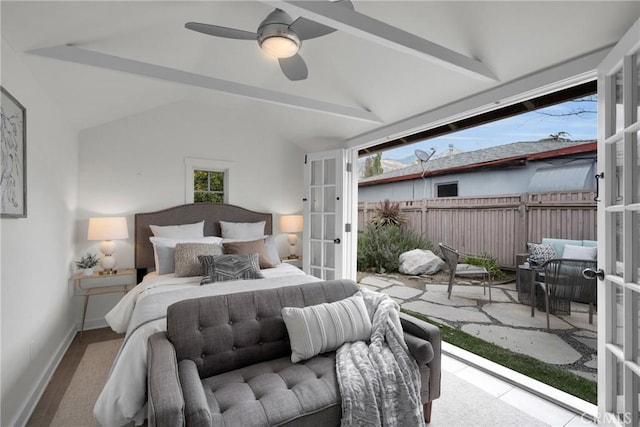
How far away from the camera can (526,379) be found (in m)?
2.33

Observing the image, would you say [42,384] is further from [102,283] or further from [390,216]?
[390,216]

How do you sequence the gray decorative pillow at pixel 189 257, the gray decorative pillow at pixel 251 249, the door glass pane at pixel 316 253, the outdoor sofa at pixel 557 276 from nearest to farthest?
the gray decorative pillow at pixel 189 257 → the outdoor sofa at pixel 557 276 → the gray decorative pillow at pixel 251 249 → the door glass pane at pixel 316 253

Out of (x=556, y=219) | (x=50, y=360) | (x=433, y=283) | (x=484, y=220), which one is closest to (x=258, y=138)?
(x=50, y=360)

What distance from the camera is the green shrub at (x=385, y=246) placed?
6.22m

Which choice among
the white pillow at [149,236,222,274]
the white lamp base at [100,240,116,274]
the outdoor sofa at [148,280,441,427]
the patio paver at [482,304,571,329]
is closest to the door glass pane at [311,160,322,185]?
the white pillow at [149,236,222,274]

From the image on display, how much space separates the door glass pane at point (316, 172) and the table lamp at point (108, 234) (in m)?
2.43

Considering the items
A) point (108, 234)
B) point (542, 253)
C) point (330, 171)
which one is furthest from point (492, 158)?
point (108, 234)

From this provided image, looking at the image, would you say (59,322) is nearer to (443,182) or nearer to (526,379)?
(526,379)

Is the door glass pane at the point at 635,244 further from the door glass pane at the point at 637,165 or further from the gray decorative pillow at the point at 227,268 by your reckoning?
the gray decorative pillow at the point at 227,268

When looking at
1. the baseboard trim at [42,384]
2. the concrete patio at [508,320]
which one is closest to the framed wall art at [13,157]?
the baseboard trim at [42,384]

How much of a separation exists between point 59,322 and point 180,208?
66.2 inches

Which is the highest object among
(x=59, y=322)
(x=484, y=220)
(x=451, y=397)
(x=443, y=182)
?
(x=443, y=182)

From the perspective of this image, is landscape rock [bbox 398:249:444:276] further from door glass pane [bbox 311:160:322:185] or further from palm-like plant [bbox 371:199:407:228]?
door glass pane [bbox 311:160:322:185]

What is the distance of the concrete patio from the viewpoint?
9.18 ft
